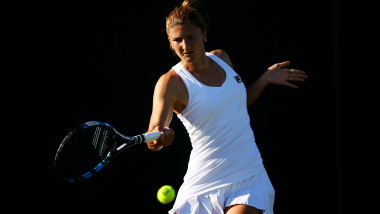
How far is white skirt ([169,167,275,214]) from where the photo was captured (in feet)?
8.03

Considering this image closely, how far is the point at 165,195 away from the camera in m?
3.44

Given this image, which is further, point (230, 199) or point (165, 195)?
point (165, 195)

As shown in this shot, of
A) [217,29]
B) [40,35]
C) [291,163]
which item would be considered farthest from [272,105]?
[40,35]

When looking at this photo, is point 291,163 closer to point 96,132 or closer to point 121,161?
point 121,161

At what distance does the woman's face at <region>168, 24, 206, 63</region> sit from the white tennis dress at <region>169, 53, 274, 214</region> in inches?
3.3

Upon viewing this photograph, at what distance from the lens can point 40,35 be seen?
3.13m

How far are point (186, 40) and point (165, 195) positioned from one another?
1306 mm

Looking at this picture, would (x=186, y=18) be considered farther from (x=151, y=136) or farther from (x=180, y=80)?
(x=151, y=136)

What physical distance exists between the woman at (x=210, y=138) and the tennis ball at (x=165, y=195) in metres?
0.88

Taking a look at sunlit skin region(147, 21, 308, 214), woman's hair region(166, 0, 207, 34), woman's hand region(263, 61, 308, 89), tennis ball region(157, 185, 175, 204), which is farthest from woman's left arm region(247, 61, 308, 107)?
tennis ball region(157, 185, 175, 204)

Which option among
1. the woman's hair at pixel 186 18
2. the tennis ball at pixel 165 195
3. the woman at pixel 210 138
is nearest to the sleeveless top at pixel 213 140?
the woman at pixel 210 138

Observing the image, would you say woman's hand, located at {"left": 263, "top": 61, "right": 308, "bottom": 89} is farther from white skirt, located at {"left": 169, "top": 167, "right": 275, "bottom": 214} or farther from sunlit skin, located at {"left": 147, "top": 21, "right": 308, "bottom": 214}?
white skirt, located at {"left": 169, "top": 167, "right": 275, "bottom": 214}

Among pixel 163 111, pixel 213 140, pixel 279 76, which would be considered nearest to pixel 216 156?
pixel 213 140

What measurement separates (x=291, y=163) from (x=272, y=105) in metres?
0.44
